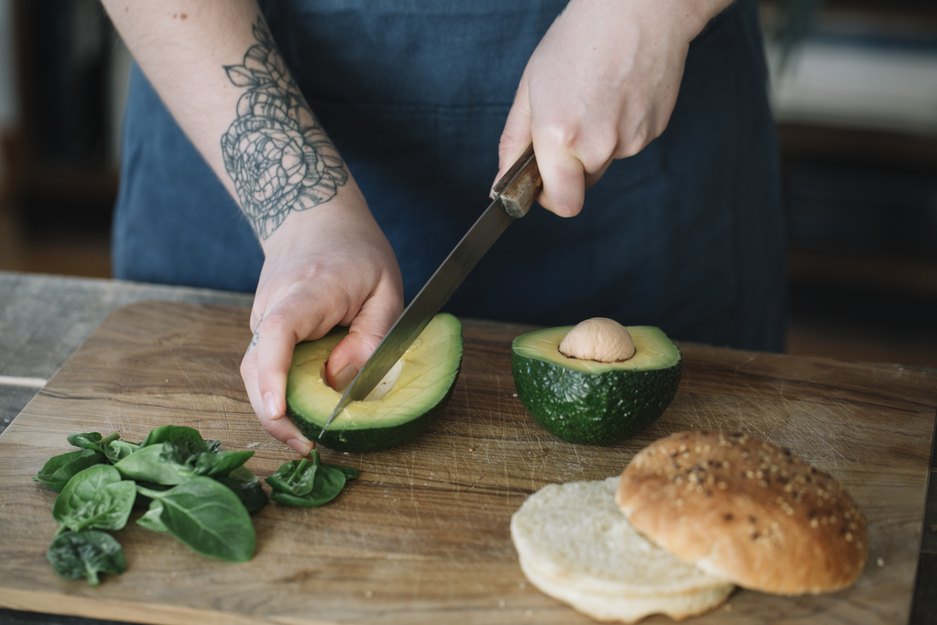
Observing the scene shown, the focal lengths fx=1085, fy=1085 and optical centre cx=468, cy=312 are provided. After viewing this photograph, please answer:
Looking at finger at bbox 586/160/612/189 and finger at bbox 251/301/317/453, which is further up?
finger at bbox 586/160/612/189

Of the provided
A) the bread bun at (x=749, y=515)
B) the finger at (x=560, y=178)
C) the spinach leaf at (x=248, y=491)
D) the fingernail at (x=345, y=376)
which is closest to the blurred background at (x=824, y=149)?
the finger at (x=560, y=178)

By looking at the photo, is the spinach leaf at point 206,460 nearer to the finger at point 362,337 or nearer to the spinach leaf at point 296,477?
the spinach leaf at point 296,477

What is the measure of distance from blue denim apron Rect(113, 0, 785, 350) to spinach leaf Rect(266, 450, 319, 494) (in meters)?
0.70

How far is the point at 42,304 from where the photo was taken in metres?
1.84

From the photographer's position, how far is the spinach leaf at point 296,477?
4.10 feet

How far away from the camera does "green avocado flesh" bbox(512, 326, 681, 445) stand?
52.0 inches

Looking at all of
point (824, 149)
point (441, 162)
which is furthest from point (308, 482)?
point (824, 149)

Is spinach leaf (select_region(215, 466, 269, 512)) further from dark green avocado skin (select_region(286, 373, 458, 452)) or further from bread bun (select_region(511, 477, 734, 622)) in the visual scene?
bread bun (select_region(511, 477, 734, 622))

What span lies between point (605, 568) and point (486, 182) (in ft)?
3.01

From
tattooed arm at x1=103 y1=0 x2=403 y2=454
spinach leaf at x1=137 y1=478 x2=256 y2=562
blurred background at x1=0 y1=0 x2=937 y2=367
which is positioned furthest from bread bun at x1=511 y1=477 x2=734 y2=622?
blurred background at x1=0 y1=0 x2=937 y2=367

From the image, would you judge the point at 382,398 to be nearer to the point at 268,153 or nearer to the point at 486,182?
the point at 268,153

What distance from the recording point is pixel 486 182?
1.87 metres

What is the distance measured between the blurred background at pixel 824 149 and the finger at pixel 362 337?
7.42 ft

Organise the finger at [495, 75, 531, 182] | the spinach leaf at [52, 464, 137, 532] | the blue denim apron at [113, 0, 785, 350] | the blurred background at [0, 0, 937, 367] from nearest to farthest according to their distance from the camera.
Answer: the spinach leaf at [52, 464, 137, 532] → the finger at [495, 75, 531, 182] → the blue denim apron at [113, 0, 785, 350] → the blurred background at [0, 0, 937, 367]
